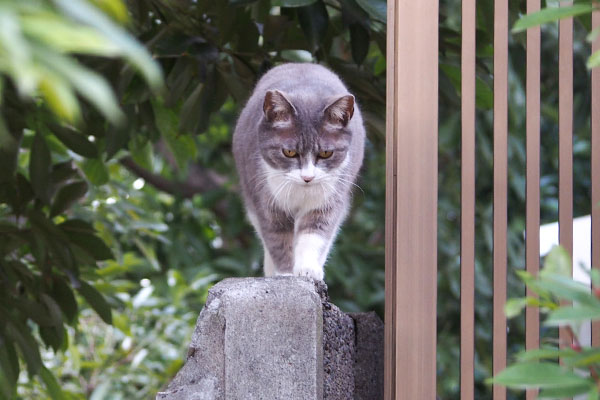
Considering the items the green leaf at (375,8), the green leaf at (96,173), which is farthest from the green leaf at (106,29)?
the green leaf at (96,173)

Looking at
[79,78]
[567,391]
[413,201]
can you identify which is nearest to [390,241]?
[413,201]

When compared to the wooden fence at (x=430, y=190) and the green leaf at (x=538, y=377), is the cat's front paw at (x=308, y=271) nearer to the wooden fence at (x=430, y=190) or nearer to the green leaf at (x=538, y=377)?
the wooden fence at (x=430, y=190)

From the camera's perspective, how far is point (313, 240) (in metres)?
2.85

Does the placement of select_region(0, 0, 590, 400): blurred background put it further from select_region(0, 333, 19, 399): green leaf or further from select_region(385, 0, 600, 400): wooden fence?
select_region(385, 0, 600, 400): wooden fence

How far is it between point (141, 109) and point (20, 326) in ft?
3.31

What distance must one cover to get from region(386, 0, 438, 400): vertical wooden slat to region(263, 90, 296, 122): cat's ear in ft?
2.77

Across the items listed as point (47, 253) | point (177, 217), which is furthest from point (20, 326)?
point (177, 217)

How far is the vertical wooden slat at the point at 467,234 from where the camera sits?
77.2 inches

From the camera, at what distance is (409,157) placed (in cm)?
198

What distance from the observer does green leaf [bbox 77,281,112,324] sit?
11.0ft

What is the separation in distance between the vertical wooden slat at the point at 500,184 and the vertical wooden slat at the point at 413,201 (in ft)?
0.48

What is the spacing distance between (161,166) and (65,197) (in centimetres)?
399

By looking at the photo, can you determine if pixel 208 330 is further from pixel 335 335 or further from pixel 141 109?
pixel 141 109

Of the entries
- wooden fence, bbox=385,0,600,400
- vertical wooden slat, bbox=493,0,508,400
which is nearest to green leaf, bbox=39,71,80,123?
wooden fence, bbox=385,0,600,400
